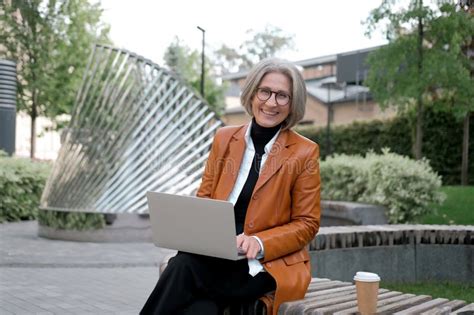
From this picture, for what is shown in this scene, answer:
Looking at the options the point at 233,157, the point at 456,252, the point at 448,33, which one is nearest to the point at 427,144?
the point at 448,33

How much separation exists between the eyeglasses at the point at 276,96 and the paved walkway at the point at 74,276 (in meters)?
2.87

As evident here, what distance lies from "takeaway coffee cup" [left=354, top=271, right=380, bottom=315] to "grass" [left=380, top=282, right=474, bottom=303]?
3142 mm

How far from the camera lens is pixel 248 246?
340 centimetres

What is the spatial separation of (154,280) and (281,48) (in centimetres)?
6272

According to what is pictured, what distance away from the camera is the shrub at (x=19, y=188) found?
44.8 feet

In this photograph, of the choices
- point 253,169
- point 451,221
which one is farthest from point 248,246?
point 451,221

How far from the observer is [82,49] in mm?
23031

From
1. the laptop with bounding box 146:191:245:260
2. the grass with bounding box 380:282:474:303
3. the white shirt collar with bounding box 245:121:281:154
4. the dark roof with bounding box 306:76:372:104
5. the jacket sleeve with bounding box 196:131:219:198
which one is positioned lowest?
the grass with bounding box 380:282:474:303

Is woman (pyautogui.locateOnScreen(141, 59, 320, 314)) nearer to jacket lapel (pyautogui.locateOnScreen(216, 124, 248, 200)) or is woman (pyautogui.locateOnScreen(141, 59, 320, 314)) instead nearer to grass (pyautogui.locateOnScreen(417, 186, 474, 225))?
jacket lapel (pyautogui.locateOnScreen(216, 124, 248, 200))

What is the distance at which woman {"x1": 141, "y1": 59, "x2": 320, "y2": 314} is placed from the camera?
11.1ft

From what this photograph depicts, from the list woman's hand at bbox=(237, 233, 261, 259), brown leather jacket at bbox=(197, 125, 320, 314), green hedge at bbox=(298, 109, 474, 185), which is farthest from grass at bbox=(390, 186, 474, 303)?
green hedge at bbox=(298, 109, 474, 185)

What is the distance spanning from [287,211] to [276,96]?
621 millimetres

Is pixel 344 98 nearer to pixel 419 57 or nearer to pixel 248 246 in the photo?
pixel 419 57

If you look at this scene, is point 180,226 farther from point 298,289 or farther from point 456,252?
point 456,252
